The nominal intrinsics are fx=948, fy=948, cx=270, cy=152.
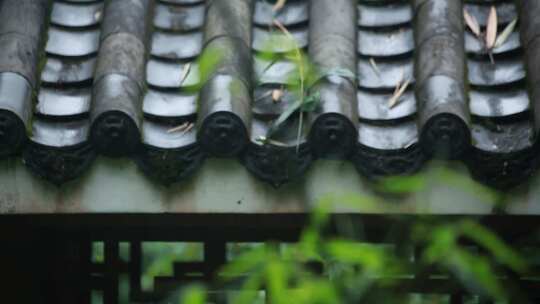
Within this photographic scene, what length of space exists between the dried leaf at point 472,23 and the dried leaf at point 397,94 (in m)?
0.37

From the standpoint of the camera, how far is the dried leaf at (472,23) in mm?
3303

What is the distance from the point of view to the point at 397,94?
308 cm

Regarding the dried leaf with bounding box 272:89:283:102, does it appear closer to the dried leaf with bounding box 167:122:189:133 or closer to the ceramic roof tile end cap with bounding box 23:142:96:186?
the dried leaf with bounding box 167:122:189:133

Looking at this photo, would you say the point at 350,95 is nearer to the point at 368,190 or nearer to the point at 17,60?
the point at 368,190

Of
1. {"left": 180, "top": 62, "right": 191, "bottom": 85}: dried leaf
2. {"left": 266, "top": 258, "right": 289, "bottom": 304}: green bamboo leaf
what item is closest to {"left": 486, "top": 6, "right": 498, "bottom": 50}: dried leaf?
{"left": 180, "top": 62, "right": 191, "bottom": 85}: dried leaf

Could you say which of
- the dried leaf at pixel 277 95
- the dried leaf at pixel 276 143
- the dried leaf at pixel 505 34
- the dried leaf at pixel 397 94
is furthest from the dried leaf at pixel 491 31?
the dried leaf at pixel 276 143

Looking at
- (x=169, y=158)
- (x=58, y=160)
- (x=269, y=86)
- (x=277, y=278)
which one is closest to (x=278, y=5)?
(x=269, y=86)

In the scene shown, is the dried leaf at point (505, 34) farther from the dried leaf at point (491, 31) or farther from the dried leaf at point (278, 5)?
the dried leaf at point (278, 5)

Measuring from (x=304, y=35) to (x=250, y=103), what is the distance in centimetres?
47

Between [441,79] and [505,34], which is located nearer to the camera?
[441,79]

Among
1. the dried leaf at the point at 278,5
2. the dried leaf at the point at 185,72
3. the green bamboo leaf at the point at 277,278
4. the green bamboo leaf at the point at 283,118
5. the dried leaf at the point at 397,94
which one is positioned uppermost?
the dried leaf at the point at 278,5

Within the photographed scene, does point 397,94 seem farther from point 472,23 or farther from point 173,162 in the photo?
point 173,162

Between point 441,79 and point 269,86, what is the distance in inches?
22.0

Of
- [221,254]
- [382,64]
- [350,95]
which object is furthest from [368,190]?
[221,254]
